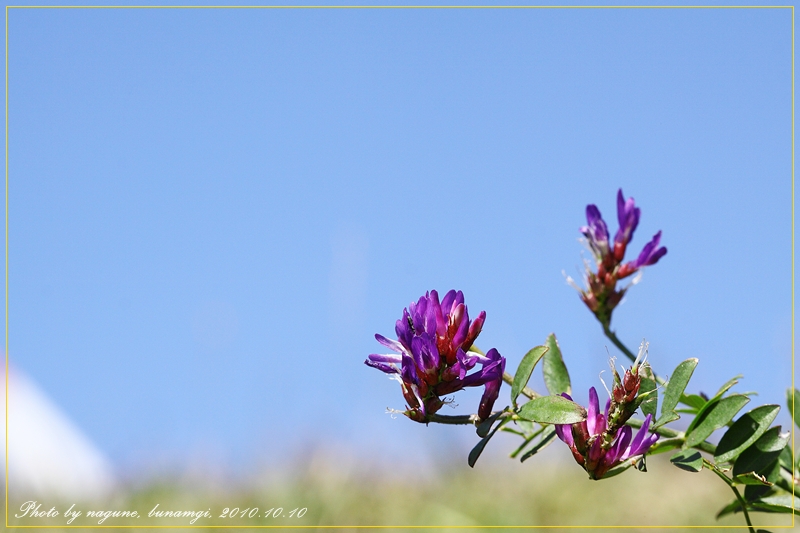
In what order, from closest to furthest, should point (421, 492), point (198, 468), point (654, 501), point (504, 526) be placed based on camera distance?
point (504, 526)
point (654, 501)
point (421, 492)
point (198, 468)

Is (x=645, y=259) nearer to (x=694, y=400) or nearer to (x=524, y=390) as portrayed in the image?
(x=694, y=400)

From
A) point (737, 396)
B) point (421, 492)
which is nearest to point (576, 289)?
point (737, 396)

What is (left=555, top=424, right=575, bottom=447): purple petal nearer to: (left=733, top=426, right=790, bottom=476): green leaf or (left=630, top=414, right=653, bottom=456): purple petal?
(left=630, top=414, right=653, bottom=456): purple petal

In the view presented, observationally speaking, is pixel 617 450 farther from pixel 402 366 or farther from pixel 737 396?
pixel 402 366

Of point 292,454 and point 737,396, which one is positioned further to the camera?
point 292,454

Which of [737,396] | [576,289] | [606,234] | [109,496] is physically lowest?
[109,496]
